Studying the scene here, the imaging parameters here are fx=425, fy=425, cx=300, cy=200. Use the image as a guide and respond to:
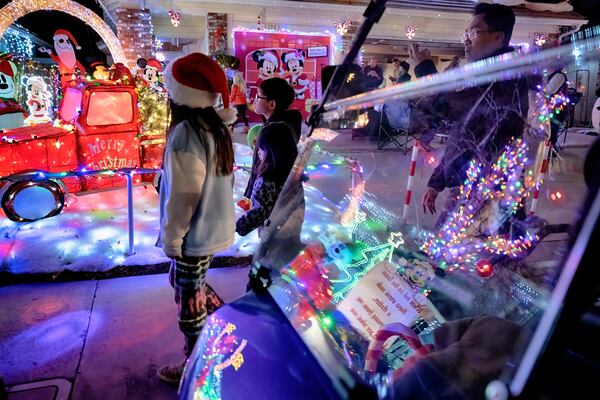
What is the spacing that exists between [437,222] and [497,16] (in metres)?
1.16

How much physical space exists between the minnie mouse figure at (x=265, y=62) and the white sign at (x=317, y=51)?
125cm

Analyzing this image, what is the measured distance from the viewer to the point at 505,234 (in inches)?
92.9

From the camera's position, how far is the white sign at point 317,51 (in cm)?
1516

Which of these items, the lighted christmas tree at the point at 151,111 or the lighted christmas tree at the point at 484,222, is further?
the lighted christmas tree at the point at 151,111

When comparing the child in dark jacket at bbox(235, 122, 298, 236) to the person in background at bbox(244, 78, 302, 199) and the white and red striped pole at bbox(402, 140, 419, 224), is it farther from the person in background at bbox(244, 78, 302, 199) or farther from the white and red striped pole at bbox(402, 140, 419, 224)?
the white and red striped pole at bbox(402, 140, 419, 224)

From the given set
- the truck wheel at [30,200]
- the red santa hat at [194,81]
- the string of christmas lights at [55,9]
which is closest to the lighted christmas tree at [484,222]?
the red santa hat at [194,81]

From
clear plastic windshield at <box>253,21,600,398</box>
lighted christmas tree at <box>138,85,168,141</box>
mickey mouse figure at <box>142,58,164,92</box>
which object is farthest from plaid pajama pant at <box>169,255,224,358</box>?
mickey mouse figure at <box>142,58,164,92</box>

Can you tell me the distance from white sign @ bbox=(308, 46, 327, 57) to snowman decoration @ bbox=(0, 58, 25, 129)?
9117mm

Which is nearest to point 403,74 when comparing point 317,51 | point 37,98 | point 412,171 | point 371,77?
point 371,77

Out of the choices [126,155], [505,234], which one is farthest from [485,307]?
[126,155]

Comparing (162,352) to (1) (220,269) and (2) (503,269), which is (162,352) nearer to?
(1) (220,269)

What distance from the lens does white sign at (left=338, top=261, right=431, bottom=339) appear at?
1614mm

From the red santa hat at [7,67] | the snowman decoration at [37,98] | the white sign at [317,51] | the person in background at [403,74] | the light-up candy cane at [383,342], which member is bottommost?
the light-up candy cane at [383,342]

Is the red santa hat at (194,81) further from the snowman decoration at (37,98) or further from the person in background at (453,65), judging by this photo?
the snowman decoration at (37,98)
